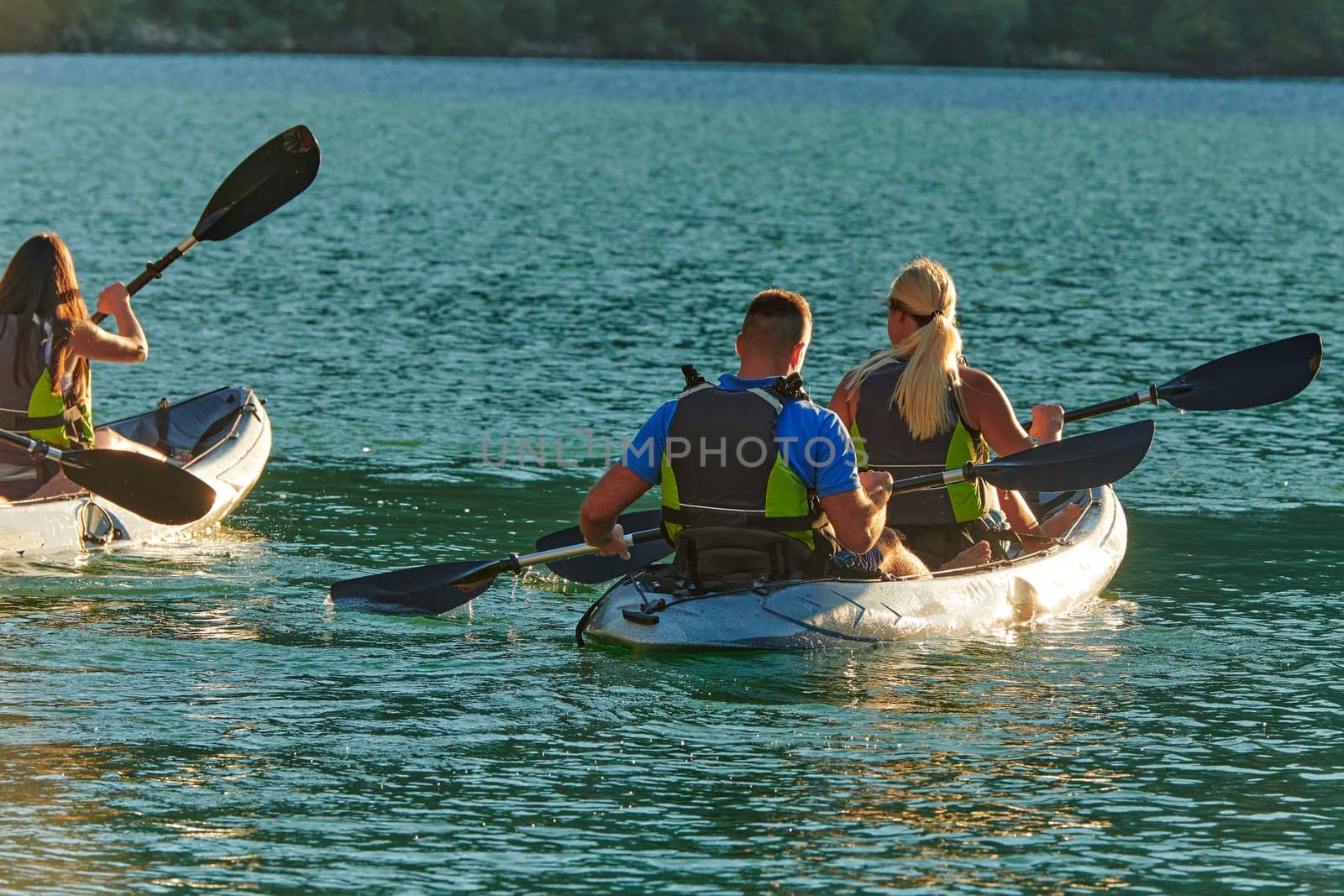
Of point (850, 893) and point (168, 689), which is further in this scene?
point (168, 689)

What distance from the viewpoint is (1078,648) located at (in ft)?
29.3

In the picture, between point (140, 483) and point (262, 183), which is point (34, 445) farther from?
point (262, 183)

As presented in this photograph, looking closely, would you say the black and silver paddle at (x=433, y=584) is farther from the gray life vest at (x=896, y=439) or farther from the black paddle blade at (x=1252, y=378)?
the black paddle blade at (x=1252, y=378)

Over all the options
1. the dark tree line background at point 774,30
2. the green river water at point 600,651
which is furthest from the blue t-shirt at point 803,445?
the dark tree line background at point 774,30

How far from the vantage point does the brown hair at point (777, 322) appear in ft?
24.9

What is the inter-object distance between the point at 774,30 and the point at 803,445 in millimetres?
106687

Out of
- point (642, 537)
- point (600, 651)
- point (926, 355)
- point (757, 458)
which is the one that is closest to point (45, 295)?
point (642, 537)

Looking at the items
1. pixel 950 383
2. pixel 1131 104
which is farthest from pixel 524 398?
pixel 1131 104

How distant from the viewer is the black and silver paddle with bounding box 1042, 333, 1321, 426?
1065 centimetres

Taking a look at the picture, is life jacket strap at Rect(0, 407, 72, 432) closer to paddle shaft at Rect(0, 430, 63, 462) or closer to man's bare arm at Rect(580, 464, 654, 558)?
paddle shaft at Rect(0, 430, 63, 462)

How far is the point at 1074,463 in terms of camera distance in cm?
902

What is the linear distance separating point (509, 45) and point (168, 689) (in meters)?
105

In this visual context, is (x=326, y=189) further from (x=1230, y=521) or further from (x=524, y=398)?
(x=1230, y=521)

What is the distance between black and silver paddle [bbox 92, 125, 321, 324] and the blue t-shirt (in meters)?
5.20
